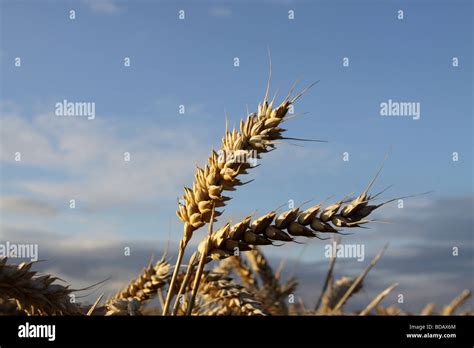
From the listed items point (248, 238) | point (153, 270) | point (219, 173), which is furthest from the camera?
point (153, 270)

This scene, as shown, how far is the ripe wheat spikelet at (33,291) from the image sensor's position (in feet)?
6.93

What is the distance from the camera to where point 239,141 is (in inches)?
89.8

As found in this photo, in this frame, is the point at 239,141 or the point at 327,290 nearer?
the point at 239,141

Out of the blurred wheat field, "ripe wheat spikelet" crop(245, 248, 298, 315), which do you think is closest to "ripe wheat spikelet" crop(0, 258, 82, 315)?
the blurred wheat field

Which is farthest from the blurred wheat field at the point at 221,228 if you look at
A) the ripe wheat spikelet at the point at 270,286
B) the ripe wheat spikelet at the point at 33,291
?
the ripe wheat spikelet at the point at 270,286

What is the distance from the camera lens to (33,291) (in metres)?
2.13

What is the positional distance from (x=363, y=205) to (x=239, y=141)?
1.71 ft

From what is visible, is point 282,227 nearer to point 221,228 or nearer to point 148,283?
point 221,228

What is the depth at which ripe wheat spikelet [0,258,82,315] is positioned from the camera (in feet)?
6.93

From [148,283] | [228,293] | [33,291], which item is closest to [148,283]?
[148,283]

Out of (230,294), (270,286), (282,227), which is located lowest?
(270,286)
